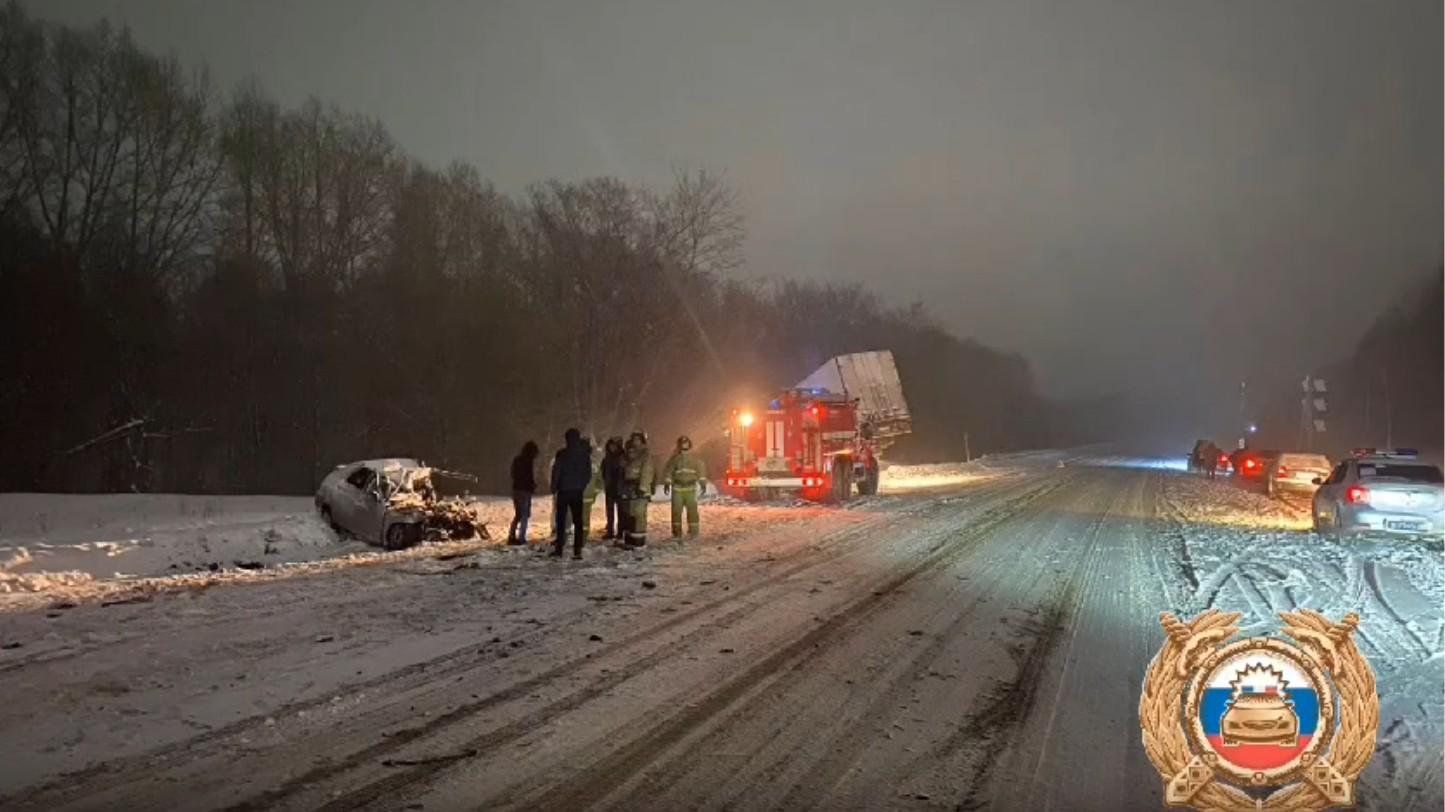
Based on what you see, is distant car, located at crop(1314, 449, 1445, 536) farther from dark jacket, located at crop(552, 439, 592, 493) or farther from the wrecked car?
the wrecked car

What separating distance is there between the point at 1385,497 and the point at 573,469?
13162 millimetres

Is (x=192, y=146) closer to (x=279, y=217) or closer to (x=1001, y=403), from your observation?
(x=279, y=217)

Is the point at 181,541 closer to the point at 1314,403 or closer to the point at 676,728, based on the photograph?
the point at 676,728

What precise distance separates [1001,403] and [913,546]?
4376 inches

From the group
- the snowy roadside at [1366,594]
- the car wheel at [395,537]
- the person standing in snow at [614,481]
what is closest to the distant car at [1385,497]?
the snowy roadside at [1366,594]

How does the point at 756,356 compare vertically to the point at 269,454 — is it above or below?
above

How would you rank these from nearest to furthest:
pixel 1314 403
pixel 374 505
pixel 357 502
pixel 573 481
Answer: pixel 573 481 < pixel 374 505 < pixel 357 502 < pixel 1314 403

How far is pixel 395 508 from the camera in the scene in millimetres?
17219

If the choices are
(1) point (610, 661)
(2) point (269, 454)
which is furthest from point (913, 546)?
(2) point (269, 454)

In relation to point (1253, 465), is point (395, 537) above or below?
below

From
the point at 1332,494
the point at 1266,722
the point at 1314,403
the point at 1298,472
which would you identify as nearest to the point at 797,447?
the point at 1332,494

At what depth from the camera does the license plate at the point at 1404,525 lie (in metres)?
15.7

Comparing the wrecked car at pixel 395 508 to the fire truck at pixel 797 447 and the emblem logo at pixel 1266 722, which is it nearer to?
the fire truck at pixel 797 447

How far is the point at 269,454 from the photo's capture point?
42.9 metres
